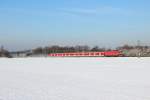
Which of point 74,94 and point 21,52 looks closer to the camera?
point 74,94

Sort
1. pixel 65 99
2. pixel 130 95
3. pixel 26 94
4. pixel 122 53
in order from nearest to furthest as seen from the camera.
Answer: pixel 65 99, pixel 130 95, pixel 26 94, pixel 122 53

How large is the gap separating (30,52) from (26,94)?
389 feet

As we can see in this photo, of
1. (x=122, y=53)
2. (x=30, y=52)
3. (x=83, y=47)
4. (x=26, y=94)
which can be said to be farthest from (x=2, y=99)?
(x=83, y=47)

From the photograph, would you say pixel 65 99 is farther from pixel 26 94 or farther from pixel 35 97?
pixel 26 94

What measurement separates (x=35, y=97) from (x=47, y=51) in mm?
122179

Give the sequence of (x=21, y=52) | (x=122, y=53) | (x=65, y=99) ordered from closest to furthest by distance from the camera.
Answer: (x=65, y=99) < (x=122, y=53) < (x=21, y=52)

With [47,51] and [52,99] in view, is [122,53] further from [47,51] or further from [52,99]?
[52,99]

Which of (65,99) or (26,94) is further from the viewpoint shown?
(26,94)

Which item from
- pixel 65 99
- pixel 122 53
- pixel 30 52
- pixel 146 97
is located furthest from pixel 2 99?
pixel 30 52

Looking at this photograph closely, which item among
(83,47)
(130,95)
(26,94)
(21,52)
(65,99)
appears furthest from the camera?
(83,47)

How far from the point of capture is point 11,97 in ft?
28.2

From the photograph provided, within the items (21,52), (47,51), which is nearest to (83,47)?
(47,51)

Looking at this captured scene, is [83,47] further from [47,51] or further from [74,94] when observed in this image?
[74,94]

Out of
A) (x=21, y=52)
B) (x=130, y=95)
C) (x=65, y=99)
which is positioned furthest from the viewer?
(x=21, y=52)
